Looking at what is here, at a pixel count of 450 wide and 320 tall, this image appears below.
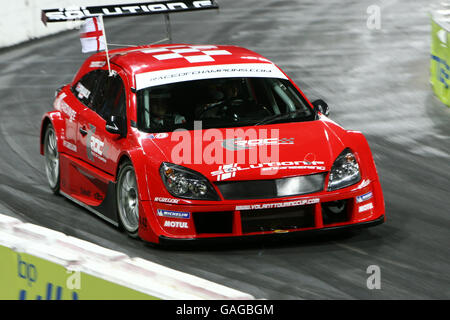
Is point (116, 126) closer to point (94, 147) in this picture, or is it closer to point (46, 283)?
point (94, 147)

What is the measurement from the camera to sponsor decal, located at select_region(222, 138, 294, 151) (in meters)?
7.50

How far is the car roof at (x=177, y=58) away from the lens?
866cm

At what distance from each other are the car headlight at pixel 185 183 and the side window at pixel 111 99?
1195mm

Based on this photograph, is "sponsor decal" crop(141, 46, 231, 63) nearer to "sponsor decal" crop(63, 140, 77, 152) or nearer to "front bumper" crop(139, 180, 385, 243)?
"sponsor decal" crop(63, 140, 77, 152)

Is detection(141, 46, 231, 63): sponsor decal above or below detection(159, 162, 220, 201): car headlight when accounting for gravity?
above

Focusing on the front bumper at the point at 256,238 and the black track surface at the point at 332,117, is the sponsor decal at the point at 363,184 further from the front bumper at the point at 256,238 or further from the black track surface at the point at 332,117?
the black track surface at the point at 332,117

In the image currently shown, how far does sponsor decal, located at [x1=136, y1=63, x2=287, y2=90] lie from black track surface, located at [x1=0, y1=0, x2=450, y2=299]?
4.32ft

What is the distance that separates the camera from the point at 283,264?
701 centimetres

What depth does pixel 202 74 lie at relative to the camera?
334 inches

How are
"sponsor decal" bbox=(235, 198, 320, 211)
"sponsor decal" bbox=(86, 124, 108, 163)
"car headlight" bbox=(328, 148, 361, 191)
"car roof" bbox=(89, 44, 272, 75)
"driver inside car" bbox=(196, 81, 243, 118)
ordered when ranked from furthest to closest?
"car roof" bbox=(89, 44, 272, 75) < "sponsor decal" bbox=(86, 124, 108, 163) < "driver inside car" bbox=(196, 81, 243, 118) < "car headlight" bbox=(328, 148, 361, 191) < "sponsor decal" bbox=(235, 198, 320, 211)

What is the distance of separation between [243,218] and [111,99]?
221 cm

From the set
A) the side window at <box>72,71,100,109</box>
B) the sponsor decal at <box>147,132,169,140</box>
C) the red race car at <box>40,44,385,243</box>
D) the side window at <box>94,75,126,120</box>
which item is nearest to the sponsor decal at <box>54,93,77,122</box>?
the red race car at <box>40,44,385,243</box>

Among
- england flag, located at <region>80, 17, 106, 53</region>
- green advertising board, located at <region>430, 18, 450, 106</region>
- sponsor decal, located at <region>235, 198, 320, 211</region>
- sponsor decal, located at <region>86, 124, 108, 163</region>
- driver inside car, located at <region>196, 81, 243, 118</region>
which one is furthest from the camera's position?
green advertising board, located at <region>430, 18, 450, 106</region>
